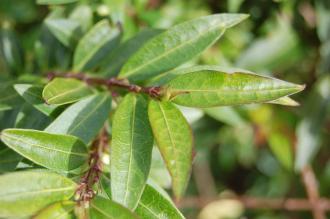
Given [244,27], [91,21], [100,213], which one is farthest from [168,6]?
[100,213]

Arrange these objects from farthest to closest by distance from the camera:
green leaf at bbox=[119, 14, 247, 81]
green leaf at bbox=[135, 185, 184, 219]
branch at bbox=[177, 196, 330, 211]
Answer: branch at bbox=[177, 196, 330, 211] < green leaf at bbox=[119, 14, 247, 81] < green leaf at bbox=[135, 185, 184, 219]

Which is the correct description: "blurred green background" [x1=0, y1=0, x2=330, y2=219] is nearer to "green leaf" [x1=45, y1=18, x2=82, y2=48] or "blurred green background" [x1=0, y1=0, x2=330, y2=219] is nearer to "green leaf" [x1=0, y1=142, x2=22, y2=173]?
"green leaf" [x1=45, y1=18, x2=82, y2=48]

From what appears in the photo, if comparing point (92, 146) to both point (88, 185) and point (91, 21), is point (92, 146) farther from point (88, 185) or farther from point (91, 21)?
point (91, 21)

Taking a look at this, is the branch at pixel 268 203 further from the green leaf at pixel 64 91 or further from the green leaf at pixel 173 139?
the green leaf at pixel 173 139

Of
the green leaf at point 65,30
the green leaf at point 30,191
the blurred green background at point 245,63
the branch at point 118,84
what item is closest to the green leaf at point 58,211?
the green leaf at point 30,191

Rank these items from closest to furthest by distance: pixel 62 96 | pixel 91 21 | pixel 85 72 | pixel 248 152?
pixel 62 96
pixel 85 72
pixel 91 21
pixel 248 152

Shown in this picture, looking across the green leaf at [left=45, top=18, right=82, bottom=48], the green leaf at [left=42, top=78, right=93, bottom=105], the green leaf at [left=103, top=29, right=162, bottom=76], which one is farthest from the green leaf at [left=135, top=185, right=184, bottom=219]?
the green leaf at [left=45, top=18, right=82, bottom=48]

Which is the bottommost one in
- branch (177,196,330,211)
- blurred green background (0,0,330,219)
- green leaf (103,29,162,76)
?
branch (177,196,330,211)

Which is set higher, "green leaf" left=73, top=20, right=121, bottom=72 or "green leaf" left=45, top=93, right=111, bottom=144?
"green leaf" left=73, top=20, right=121, bottom=72
